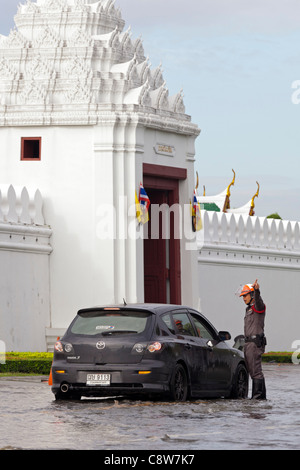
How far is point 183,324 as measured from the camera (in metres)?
16.4

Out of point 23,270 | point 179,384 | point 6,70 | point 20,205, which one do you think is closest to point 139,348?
point 179,384

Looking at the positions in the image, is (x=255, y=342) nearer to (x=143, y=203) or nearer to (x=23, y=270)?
(x=23, y=270)

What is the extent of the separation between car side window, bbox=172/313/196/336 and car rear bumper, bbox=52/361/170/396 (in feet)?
3.66

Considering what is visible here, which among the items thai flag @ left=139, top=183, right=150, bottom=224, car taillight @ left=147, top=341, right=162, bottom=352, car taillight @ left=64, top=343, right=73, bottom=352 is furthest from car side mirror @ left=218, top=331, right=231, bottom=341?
thai flag @ left=139, top=183, right=150, bottom=224

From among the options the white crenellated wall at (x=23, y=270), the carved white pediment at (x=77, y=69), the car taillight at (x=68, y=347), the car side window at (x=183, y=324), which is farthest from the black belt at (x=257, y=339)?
the carved white pediment at (x=77, y=69)

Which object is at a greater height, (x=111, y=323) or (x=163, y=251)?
(x=163, y=251)

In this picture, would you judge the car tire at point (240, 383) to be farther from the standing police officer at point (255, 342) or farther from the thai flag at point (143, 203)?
the thai flag at point (143, 203)

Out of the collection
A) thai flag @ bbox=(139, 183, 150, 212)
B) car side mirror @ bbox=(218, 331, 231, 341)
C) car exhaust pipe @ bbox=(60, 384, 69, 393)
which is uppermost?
thai flag @ bbox=(139, 183, 150, 212)

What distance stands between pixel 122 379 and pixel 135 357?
0.33 metres

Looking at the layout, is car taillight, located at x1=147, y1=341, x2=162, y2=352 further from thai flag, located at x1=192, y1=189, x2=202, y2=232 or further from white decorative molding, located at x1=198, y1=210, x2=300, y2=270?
white decorative molding, located at x1=198, y1=210, x2=300, y2=270

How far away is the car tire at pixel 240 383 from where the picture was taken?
17016 millimetres

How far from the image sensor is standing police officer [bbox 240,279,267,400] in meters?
16.5

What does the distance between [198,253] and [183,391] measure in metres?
16.2

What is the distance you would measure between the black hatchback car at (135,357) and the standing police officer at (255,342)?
0.46 meters
